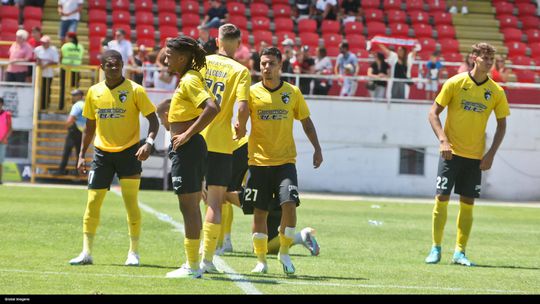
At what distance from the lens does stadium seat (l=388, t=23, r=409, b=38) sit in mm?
34719

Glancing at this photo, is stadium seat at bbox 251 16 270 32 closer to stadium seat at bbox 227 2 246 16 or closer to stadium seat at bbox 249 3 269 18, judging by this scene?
stadium seat at bbox 227 2 246 16

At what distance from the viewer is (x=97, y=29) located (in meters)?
32.5

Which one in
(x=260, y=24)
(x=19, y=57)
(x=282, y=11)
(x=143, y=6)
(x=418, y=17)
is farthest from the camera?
(x=418, y=17)

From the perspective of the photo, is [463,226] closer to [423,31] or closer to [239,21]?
[239,21]

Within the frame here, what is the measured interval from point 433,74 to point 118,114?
713 inches

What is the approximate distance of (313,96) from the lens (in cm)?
2911

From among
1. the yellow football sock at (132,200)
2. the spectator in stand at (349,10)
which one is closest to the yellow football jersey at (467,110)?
the yellow football sock at (132,200)

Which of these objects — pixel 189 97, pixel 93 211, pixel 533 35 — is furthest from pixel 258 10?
pixel 189 97

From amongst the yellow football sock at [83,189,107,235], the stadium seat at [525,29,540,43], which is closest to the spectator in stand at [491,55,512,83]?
the stadium seat at [525,29,540,43]

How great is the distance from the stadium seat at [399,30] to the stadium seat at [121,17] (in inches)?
308

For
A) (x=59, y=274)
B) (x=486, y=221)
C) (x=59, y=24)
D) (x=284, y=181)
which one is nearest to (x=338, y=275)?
(x=284, y=181)

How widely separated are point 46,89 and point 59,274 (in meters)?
19.2

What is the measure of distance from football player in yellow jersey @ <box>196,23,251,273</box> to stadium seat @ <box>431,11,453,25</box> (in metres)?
26.0

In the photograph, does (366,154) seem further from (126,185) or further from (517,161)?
(126,185)
